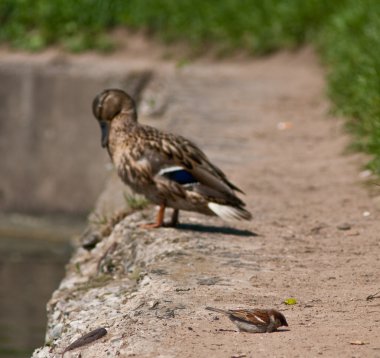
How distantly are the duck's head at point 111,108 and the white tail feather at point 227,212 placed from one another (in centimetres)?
79

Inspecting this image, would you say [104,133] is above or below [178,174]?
above

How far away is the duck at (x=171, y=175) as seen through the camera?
6.66 m

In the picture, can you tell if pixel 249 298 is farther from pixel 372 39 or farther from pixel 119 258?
pixel 372 39

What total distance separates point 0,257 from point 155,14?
5.12 metres

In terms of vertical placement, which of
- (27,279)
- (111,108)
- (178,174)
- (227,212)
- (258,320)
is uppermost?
(111,108)

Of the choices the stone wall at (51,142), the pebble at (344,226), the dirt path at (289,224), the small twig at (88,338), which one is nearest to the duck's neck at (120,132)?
the dirt path at (289,224)

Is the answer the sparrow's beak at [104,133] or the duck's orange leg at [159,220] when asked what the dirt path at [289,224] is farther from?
the sparrow's beak at [104,133]

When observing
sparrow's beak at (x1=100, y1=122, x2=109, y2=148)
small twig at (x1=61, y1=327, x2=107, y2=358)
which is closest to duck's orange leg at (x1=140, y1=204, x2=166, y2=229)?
sparrow's beak at (x1=100, y1=122, x2=109, y2=148)

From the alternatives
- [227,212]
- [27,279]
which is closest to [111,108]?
[227,212]

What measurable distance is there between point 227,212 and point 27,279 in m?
5.92

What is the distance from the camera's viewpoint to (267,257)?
6211mm

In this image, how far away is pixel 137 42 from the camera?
17062 mm

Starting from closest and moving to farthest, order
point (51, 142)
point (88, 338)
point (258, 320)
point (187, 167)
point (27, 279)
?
1. point (258, 320)
2. point (88, 338)
3. point (187, 167)
4. point (27, 279)
5. point (51, 142)

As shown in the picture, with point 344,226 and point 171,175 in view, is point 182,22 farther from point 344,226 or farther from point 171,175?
point 171,175
